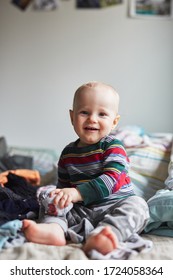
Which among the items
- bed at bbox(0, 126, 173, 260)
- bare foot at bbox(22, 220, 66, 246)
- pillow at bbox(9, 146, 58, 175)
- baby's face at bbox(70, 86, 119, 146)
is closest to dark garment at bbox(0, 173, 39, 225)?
bed at bbox(0, 126, 173, 260)

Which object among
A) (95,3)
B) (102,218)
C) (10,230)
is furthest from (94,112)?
(95,3)

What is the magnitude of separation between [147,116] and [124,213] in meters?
1.65

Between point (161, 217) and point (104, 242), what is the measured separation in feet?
0.97

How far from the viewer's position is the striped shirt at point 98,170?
1113 millimetres

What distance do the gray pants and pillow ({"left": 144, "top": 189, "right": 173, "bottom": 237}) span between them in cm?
7

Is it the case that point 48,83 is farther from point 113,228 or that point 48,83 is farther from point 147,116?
point 113,228

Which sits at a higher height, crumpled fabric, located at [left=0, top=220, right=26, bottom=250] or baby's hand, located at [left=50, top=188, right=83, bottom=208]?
baby's hand, located at [left=50, top=188, right=83, bottom=208]

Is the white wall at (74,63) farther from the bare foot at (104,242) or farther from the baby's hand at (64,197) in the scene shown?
the bare foot at (104,242)

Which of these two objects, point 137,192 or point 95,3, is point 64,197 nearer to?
point 137,192

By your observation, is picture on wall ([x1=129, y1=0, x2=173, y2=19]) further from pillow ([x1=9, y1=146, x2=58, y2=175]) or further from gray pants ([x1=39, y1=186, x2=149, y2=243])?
gray pants ([x1=39, y1=186, x2=149, y2=243])

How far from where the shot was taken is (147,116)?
262 cm

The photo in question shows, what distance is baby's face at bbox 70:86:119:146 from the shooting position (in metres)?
1.15

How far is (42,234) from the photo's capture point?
102cm
